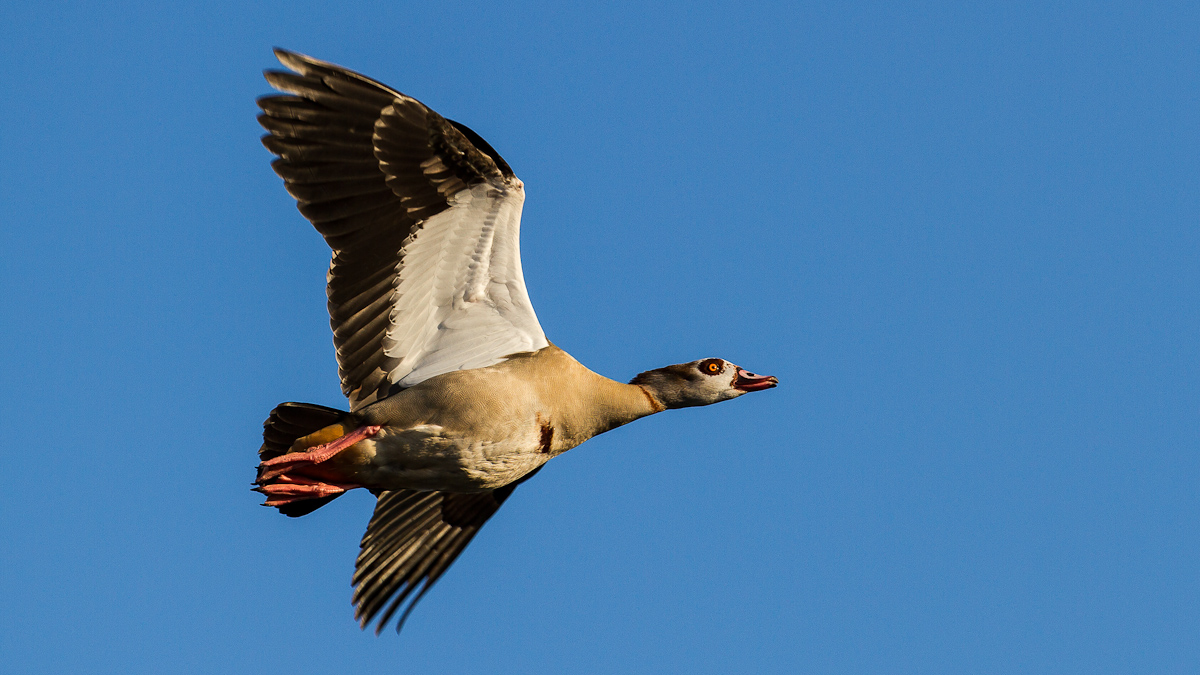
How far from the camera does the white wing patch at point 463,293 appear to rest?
24.0ft

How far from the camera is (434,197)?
725 cm

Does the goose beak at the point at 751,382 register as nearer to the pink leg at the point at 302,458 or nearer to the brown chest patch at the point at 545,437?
the brown chest patch at the point at 545,437

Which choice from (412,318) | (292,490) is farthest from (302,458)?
(412,318)

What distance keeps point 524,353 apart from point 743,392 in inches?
72.8

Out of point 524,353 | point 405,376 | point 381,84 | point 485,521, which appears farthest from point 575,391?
point 381,84

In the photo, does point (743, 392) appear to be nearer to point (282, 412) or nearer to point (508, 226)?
point (508, 226)

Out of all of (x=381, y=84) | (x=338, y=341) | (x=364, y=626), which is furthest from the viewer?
(x=364, y=626)

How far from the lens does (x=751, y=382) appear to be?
870cm

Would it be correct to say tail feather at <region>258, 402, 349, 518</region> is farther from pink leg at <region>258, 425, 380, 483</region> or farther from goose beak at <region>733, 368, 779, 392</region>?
goose beak at <region>733, 368, 779, 392</region>

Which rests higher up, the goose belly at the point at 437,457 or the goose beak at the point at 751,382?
the goose beak at the point at 751,382

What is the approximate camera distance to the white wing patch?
24.0 feet

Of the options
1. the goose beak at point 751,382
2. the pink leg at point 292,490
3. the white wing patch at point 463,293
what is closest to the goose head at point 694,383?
the goose beak at point 751,382

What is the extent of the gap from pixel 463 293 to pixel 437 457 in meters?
1.09

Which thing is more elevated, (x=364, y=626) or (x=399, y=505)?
(x=399, y=505)
